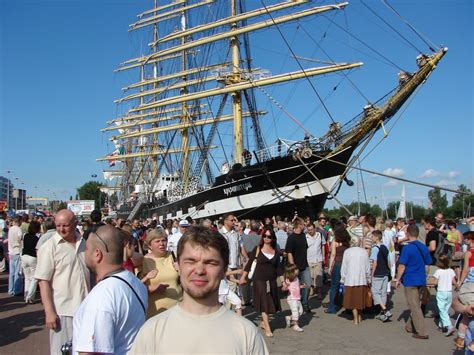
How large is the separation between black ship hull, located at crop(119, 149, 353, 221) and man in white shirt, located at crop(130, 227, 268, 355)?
23.5 metres

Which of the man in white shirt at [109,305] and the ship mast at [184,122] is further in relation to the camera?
the ship mast at [184,122]

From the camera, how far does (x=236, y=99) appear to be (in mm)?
34719

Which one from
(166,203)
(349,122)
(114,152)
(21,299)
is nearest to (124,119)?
(114,152)

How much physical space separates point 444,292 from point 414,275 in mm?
862

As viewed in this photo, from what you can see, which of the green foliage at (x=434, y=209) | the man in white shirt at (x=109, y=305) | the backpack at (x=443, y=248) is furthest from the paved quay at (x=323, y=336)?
the green foliage at (x=434, y=209)

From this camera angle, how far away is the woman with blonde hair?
403 centimetres

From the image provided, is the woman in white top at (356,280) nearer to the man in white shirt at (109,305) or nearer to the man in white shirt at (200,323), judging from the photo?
the man in white shirt at (109,305)

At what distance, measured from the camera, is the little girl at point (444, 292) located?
762 centimetres

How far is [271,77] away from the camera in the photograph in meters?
31.5

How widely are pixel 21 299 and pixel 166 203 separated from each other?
31903 millimetres

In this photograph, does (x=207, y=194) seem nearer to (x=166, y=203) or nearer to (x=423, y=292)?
(x=166, y=203)

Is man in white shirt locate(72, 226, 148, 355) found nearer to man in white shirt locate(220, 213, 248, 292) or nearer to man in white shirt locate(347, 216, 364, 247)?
man in white shirt locate(220, 213, 248, 292)

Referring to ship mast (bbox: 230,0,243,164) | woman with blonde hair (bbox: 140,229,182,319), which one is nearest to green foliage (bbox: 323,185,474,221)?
ship mast (bbox: 230,0,243,164)

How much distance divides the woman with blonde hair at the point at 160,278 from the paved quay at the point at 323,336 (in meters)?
2.96
